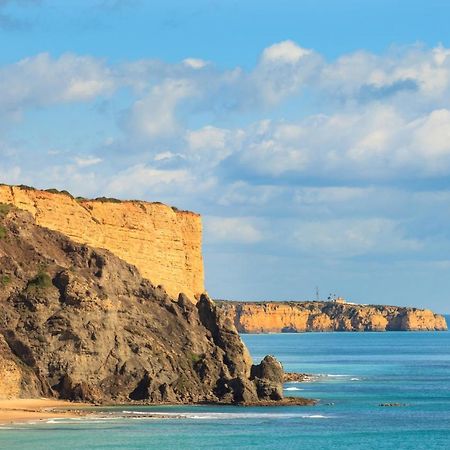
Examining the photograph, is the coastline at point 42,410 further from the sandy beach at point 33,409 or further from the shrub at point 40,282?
the shrub at point 40,282

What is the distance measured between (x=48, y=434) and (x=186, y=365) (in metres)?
25.5

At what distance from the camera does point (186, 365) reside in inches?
3920

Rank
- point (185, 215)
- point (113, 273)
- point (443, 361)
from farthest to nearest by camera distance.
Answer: point (443, 361)
point (185, 215)
point (113, 273)

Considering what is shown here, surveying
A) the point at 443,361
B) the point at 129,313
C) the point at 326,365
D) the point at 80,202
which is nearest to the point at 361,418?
the point at 129,313

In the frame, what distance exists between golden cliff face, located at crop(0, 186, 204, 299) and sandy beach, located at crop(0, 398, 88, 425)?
22.7 m

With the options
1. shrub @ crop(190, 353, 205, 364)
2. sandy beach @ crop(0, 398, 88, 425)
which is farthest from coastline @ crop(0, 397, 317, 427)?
shrub @ crop(190, 353, 205, 364)

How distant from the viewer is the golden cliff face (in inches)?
4281

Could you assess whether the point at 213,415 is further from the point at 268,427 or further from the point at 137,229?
the point at 137,229

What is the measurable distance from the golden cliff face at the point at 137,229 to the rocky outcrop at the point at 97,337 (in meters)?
4.44

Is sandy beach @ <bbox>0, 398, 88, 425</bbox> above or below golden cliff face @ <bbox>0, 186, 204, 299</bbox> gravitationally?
below

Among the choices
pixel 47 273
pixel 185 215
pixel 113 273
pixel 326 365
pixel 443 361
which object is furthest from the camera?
pixel 443 361

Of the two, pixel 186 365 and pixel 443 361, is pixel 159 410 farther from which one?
pixel 443 361

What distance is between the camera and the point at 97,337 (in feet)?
307

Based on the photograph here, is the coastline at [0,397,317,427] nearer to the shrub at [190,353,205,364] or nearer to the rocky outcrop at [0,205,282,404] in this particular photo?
the rocky outcrop at [0,205,282,404]
